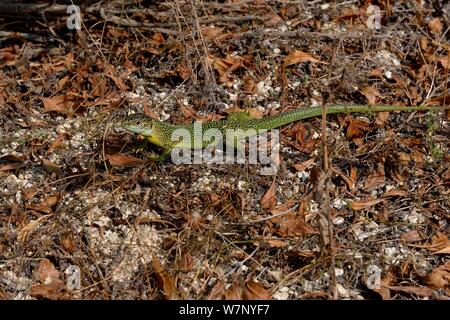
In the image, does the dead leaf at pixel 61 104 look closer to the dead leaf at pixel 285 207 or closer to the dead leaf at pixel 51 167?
the dead leaf at pixel 51 167

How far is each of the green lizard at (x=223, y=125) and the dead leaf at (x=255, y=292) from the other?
4.17 ft

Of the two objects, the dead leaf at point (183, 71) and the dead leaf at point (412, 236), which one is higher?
the dead leaf at point (183, 71)

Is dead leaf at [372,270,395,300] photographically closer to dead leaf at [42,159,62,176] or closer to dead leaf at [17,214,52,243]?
dead leaf at [17,214,52,243]

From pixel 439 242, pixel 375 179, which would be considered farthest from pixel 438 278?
Result: pixel 375 179

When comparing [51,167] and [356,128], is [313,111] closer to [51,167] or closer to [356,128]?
[356,128]

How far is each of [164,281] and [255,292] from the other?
57 centimetres

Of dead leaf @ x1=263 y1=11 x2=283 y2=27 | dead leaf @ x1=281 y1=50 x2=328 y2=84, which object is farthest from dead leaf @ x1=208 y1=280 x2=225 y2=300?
dead leaf @ x1=263 y1=11 x2=283 y2=27

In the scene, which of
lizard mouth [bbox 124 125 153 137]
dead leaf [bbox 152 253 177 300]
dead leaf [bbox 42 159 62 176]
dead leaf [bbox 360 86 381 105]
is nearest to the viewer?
dead leaf [bbox 152 253 177 300]

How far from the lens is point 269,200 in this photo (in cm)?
412

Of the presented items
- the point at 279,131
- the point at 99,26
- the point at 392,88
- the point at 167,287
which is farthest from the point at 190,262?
the point at 99,26

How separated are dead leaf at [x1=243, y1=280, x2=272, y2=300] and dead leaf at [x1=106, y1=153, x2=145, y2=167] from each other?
133cm

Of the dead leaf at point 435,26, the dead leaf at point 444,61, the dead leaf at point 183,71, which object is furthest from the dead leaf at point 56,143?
the dead leaf at point 435,26

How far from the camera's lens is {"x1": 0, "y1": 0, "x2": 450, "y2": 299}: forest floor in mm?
3750

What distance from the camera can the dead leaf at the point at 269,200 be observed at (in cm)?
410
